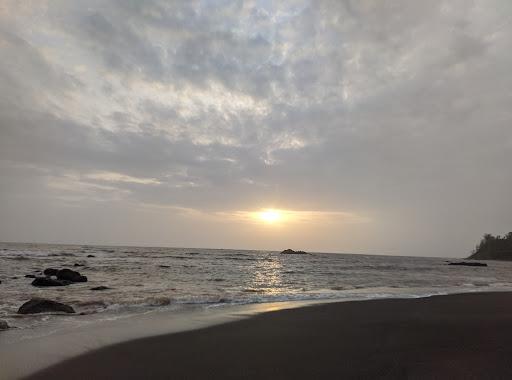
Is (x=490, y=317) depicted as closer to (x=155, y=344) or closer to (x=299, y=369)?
(x=299, y=369)

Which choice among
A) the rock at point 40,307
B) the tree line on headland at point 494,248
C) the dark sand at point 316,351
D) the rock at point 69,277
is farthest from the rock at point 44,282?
the tree line on headland at point 494,248

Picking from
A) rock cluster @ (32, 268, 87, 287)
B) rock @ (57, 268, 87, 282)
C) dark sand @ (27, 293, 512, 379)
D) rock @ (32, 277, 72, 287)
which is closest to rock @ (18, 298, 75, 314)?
dark sand @ (27, 293, 512, 379)

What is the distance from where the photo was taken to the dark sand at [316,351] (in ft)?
19.4

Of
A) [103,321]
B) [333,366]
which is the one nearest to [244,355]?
[333,366]

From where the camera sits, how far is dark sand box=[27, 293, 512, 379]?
5918 millimetres

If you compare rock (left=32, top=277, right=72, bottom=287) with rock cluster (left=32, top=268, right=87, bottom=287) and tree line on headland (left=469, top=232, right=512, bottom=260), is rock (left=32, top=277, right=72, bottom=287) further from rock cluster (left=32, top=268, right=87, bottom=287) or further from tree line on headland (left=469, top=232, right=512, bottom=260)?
tree line on headland (left=469, top=232, right=512, bottom=260)

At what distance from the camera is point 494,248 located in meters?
176

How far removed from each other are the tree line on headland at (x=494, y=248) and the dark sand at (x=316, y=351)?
18621 cm

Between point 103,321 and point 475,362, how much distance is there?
31.7 feet

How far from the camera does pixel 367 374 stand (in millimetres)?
5883

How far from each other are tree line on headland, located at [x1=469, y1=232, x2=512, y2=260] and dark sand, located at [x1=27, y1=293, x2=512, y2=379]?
611ft

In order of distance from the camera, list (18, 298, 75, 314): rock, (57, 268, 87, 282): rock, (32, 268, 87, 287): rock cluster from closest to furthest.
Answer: (18, 298, 75, 314): rock, (32, 268, 87, 287): rock cluster, (57, 268, 87, 282): rock

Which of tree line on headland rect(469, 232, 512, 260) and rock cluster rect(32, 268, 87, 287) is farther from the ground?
tree line on headland rect(469, 232, 512, 260)

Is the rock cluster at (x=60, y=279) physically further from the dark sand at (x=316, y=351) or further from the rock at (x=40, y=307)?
the dark sand at (x=316, y=351)
